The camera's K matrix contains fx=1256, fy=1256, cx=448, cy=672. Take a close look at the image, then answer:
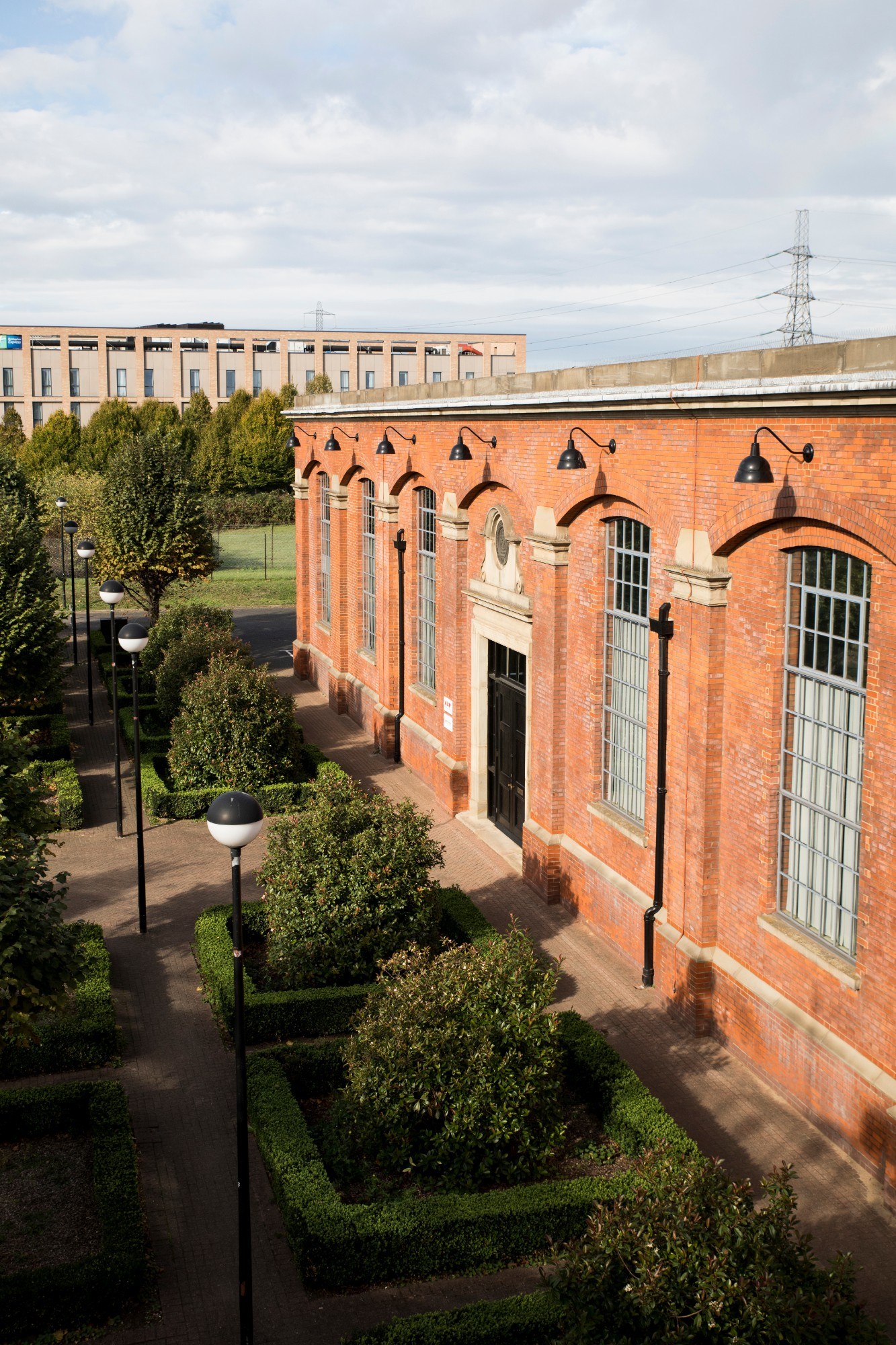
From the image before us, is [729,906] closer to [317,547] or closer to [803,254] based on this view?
[803,254]

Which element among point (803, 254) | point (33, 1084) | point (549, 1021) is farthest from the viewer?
point (803, 254)

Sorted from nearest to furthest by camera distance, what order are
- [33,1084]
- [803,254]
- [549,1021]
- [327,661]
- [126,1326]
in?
[126,1326] < [549,1021] < [33,1084] < [803,254] < [327,661]

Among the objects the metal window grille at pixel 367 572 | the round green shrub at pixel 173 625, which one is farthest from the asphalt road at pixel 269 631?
the metal window grille at pixel 367 572

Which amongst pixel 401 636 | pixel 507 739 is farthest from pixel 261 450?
pixel 507 739

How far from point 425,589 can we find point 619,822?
957 centimetres

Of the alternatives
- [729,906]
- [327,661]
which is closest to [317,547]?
[327,661]

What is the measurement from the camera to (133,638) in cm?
1736

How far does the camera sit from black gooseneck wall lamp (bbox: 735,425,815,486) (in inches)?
425

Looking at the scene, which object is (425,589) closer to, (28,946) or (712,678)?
(712,678)

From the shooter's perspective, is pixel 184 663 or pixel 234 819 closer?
pixel 234 819

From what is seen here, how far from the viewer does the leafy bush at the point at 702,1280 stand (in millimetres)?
7020

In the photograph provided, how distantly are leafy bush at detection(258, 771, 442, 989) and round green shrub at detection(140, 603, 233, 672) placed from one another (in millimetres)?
14563

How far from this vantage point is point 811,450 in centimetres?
1114

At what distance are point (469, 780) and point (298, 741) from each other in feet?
13.0
